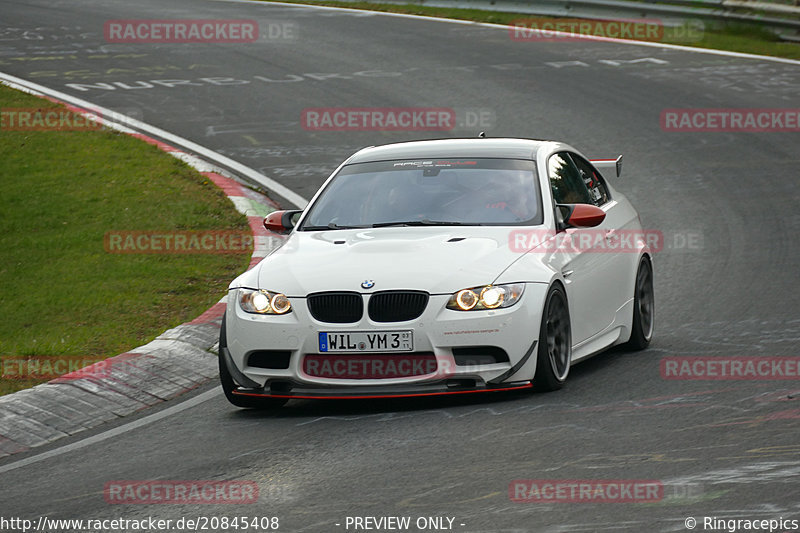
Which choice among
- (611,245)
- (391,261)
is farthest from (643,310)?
(391,261)

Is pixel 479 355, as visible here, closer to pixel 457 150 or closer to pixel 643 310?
pixel 457 150

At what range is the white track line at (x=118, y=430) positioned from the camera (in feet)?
24.1

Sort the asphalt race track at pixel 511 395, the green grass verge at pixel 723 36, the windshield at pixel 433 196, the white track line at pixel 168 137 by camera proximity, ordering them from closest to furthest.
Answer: the asphalt race track at pixel 511 395, the windshield at pixel 433 196, the white track line at pixel 168 137, the green grass verge at pixel 723 36

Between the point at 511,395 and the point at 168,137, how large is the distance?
10.9 m

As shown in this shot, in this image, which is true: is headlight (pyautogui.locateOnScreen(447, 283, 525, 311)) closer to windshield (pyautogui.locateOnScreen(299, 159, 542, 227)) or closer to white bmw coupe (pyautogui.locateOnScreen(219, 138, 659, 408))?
white bmw coupe (pyautogui.locateOnScreen(219, 138, 659, 408))

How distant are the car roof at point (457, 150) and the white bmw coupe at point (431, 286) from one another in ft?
0.06

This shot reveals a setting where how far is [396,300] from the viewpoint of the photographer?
7.70 m

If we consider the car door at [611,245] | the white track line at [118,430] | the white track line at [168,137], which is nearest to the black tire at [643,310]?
the car door at [611,245]

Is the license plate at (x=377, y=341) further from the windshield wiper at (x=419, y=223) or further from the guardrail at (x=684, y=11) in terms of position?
the guardrail at (x=684, y=11)

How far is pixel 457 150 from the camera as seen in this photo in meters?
9.30

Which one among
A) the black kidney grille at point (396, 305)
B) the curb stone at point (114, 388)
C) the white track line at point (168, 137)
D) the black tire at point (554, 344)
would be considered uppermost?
the black kidney grille at point (396, 305)

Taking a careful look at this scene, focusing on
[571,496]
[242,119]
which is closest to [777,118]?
[242,119]

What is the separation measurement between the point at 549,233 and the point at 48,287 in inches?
201

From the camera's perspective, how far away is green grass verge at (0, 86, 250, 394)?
10.5 meters
